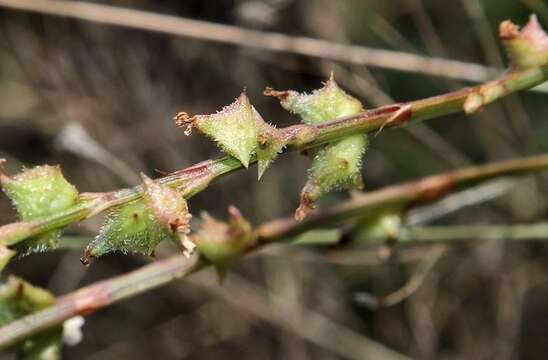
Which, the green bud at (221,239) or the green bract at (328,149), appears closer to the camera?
the green bract at (328,149)

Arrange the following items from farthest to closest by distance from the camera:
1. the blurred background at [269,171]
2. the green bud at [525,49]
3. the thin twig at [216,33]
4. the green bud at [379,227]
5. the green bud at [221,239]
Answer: the blurred background at [269,171], the thin twig at [216,33], the green bud at [379,227], the green bud at [221,239], the green bud at [525,49]

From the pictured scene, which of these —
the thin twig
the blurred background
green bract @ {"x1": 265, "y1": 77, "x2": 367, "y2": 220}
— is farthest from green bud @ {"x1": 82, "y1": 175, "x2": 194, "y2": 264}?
the blurred background

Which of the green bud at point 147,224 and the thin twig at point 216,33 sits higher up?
the thin twig at point 216,33

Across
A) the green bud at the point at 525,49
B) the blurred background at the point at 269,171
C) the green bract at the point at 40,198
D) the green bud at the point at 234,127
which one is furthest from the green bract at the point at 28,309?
the blurred background at the point at 269,171

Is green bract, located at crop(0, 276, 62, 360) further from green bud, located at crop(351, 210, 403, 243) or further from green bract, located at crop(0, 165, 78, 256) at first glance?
green bud, located at crop(351, 210, 403, 243)

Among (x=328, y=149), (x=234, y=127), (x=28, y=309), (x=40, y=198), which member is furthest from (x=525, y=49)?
(x=28, y=309)

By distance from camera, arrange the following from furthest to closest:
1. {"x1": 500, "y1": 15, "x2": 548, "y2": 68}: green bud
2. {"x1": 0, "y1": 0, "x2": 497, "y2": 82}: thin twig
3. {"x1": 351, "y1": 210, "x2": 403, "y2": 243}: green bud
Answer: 1. {"x1": 0, "y1": 0, "x2": 497, "y2": 82}: thin twig
2. {"x1": 351, "y1": 210, "x2": 403, "y2": 243}: green bud
3. {"x1": 500, "y1": 15, "x2": 548, "y2": 68}: green bud

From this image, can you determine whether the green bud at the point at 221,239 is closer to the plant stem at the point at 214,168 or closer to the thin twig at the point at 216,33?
the plant stem at the point at 214,168

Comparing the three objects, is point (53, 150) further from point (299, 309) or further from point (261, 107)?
point (299, 309)
